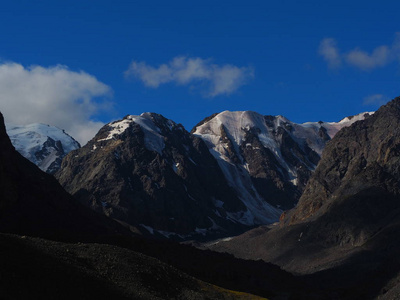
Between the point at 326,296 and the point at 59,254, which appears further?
the point at 326,296

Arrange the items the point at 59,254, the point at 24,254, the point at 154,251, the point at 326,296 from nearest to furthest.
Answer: the point at 24,254
the point at 59,254
the point at 154,251
the point at 326,296

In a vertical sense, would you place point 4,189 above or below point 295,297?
above

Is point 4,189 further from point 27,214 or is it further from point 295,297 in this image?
point 295,297

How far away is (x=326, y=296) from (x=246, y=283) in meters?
32.9

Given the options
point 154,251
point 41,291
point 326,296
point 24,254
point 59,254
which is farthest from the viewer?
point 326,296

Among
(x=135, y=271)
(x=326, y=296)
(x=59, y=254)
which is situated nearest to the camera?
(x=59, y=254)

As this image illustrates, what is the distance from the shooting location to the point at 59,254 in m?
79.2

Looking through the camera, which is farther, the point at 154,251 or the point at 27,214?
the point at 27,214

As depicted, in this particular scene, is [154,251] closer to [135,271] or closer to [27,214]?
[27,214]

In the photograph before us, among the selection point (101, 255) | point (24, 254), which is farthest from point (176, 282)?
point (24, 254)

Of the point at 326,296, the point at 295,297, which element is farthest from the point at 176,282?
the point at 326,296

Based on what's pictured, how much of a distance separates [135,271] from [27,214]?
114410mm

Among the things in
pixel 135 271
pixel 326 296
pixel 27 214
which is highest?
pixel 27 214

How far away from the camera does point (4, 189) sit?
193 metres
